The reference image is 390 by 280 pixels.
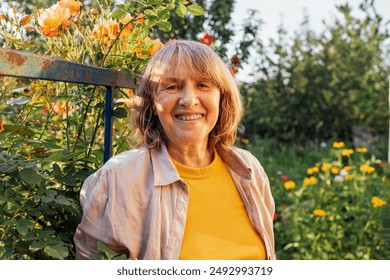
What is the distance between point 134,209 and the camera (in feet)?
5.25

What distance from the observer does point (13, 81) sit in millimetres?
2094

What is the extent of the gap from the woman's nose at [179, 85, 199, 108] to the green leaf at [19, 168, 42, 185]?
0.41 metres

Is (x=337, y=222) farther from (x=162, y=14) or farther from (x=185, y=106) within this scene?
(x=185, y=106)

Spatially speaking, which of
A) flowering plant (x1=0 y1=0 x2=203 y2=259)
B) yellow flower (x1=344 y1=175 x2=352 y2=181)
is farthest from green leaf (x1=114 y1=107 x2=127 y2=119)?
yellow flower (x1=344 y1=175 x2=352 y2=181)

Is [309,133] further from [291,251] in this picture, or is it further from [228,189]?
[228,189]

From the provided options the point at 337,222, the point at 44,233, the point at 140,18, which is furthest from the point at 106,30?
the point at 337,222

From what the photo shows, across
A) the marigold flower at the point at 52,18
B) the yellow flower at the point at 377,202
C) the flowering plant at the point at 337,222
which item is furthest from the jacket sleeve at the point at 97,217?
the yellow flower at the point at 377,202

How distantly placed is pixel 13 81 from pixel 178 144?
2.16 feet

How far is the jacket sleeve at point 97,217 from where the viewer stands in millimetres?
1588

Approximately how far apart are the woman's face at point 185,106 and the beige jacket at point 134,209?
0.10m

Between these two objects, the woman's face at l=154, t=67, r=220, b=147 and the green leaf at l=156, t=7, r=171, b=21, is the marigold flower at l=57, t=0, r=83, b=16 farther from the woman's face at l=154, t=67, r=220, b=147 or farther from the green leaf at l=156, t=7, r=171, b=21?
the woman's face at l=154, t=67, r=220, b=147

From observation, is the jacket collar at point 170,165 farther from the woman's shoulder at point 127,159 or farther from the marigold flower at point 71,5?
the marigold flower at point 71,5

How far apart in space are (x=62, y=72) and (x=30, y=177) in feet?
0.84

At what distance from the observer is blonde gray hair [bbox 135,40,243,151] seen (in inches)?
66.6
